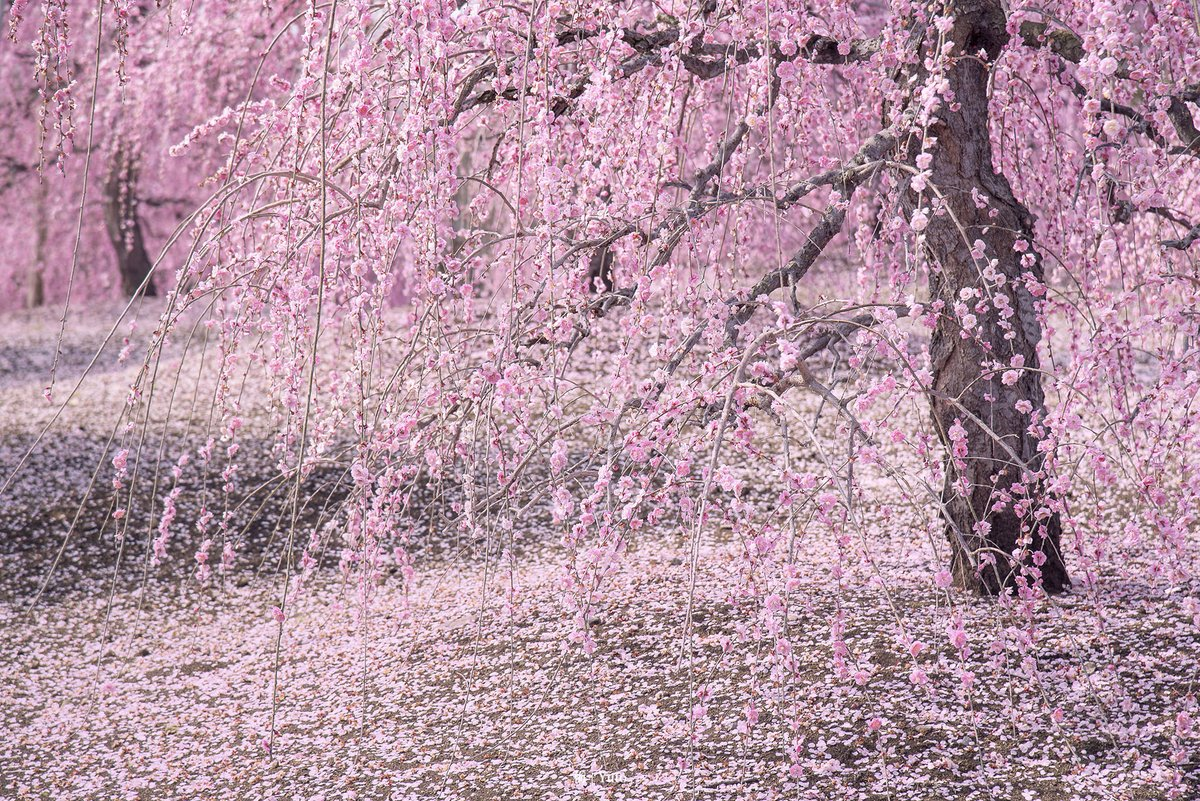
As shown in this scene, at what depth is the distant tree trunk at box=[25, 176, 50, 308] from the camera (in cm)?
1478

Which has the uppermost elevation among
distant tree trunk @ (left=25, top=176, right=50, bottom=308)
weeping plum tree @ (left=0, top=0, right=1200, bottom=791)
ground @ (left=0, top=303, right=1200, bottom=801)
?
distant tree trunk @ (left=25, top=176, right=50, bottom=308)

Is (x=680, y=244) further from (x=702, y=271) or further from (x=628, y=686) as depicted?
(x=628, y=686)

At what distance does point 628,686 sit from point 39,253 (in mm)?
14100

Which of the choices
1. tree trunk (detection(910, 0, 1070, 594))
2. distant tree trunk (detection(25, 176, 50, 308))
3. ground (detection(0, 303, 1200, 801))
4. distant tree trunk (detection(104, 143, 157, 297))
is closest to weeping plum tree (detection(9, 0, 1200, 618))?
tree trunk (detection(910, 0, 1070, 594))

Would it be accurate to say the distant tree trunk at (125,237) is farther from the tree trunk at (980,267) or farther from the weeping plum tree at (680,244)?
the tree trunk at (980,267)

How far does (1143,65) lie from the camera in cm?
302

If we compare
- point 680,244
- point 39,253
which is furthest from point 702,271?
point 39,253

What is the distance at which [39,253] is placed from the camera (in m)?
15.2

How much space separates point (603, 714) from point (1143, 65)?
263 cm

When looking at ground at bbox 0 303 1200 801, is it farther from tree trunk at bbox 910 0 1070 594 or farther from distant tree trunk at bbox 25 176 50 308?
distant tree trunk at bbox 25 176 50 308

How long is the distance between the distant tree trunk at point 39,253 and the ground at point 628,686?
10.2 m

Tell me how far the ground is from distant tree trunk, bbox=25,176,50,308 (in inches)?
401

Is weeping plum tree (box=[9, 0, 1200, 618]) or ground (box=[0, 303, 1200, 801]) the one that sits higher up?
weeping plum tree (box=[9, 0, 1200, 618])

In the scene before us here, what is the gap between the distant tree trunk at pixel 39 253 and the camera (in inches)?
582
